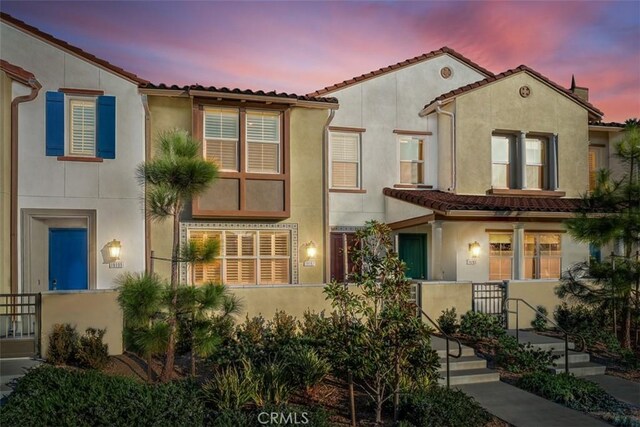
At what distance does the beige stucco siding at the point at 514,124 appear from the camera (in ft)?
47.9

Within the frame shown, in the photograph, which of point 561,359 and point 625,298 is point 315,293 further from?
point 625,298

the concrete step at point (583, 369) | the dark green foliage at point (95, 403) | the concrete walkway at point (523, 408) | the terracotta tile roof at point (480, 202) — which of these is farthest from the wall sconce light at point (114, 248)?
the concrete step at point (583, 369)

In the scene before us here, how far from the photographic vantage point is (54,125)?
11.7 m

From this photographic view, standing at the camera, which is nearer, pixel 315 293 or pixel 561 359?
pixel 561 359

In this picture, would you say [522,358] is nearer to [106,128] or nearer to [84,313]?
[84,313]

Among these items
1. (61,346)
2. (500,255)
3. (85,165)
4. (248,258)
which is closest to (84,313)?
(61,346)

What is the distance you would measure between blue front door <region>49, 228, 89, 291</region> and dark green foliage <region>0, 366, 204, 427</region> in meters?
5.39

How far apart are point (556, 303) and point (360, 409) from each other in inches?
313

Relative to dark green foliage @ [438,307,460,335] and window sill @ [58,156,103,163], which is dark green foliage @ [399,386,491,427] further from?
window sill @ [58,156,103,163]

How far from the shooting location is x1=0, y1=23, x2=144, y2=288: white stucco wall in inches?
457

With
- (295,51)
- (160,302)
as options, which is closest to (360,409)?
(160,302)

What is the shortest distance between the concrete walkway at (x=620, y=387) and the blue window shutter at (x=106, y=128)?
11834 mm

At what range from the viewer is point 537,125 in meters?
15.3

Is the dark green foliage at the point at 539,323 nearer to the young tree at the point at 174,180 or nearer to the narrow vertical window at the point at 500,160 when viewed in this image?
the narrow vertical window at the point at 500,160
